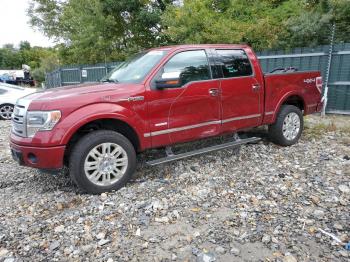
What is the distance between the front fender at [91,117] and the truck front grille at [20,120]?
1.53 ft

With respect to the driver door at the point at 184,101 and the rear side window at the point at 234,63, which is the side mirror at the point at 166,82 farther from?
the rear side window at the point at 234,63

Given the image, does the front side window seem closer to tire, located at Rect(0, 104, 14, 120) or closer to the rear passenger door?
the rear passenger door

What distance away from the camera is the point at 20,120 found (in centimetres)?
379

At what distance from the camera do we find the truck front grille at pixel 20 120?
12.1 feet

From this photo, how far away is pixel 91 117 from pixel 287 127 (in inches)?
147

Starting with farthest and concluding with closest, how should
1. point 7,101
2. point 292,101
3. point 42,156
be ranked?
1. point 7,101
2. point 292,101
3. point 42,156

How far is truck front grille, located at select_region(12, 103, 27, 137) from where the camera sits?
3.70 meters

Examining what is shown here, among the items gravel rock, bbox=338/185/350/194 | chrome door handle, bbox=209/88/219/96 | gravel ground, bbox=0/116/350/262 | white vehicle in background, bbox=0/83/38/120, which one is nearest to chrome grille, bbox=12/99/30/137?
gravel ground, bbox=0/116/350/262

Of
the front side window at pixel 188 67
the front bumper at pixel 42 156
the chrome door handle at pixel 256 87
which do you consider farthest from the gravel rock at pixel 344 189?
the front bumper at pixel 42 156

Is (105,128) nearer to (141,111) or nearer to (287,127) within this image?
(141,111)

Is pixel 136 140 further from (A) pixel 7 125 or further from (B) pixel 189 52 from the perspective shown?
(A) pixel 7 125

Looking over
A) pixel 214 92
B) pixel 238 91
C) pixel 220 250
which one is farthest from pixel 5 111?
pixel 220 250

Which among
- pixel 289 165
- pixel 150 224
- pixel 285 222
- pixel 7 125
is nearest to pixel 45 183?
pixel 150 224

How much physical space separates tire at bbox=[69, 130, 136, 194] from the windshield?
0.89m
